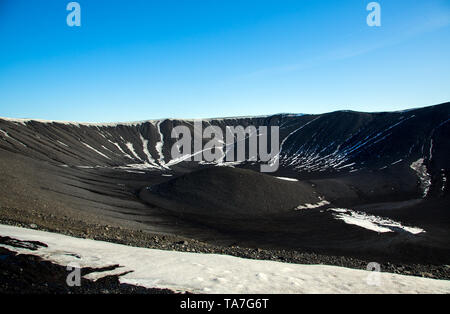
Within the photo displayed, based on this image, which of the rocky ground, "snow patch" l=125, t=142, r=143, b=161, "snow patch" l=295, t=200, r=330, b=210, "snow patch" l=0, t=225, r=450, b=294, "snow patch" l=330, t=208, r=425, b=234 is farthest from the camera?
"snow patch" l=125, t=142, r=143, b=161

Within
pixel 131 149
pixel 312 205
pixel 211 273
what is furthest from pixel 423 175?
pixel 131 149

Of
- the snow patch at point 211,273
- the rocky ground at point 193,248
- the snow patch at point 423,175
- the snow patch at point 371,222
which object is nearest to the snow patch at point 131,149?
the snow patch at point 423,175

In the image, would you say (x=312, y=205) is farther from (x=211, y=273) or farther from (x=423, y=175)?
(x=211, y=273)

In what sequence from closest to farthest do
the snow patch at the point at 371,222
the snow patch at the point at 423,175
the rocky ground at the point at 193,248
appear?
the rocky ground at the point at 193,248
the snow patch at the point at 371,222
the snow patch at the point at 423,175

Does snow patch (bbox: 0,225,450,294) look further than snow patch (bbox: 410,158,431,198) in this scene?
No

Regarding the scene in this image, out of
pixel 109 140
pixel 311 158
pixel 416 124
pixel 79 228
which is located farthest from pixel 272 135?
pixel 79 228

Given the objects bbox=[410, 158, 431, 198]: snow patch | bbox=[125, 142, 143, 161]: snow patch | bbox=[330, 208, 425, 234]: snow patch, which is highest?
bbox=[125, 142, 143, 161]: snow patch

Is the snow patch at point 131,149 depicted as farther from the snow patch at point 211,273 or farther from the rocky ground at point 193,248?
the snow patch at point 211,273

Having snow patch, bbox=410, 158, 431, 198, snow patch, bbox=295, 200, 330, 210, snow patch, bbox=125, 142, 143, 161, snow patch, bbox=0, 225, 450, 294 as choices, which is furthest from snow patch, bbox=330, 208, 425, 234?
snow patch, bbox=125, 142, 143, 161

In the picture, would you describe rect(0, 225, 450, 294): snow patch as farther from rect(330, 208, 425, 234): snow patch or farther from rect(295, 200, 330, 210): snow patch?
rect(295, 200, 330, 210): snow patch

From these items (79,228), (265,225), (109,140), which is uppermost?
(109,140)
